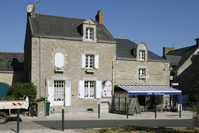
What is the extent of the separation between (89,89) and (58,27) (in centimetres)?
579

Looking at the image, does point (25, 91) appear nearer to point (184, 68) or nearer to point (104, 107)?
point (104, 107)

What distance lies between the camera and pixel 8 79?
77.2ft

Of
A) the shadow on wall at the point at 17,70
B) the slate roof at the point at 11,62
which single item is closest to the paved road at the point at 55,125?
the shadow on wall at the point at 17,70

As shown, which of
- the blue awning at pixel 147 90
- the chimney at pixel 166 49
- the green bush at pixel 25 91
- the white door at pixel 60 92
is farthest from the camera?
the chimney at pixel 166 49

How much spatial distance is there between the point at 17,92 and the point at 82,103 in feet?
16.9

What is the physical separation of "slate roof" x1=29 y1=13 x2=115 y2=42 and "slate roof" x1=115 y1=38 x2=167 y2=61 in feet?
5.83

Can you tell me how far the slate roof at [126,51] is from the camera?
2315cm

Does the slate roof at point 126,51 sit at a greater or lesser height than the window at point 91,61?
greater

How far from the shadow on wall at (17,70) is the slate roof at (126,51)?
366 inches

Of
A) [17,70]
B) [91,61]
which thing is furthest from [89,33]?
[17,70]

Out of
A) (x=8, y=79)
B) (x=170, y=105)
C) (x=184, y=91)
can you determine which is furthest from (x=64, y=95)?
(x=184, y=91)

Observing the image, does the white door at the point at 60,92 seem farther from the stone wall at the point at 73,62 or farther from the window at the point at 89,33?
the window at the point at 89,33

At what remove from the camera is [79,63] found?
68.8 ft

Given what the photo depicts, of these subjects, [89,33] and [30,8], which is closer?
[89,33]
